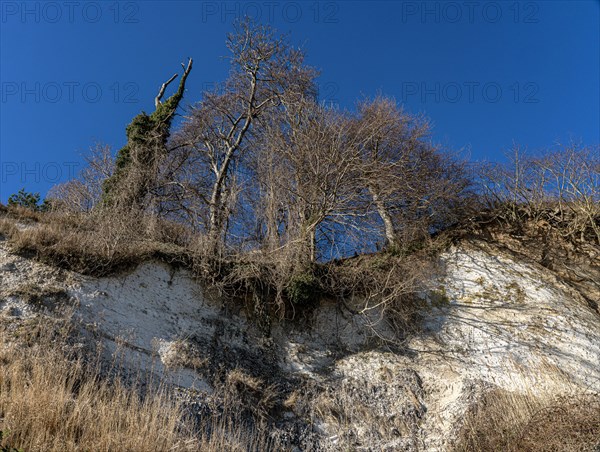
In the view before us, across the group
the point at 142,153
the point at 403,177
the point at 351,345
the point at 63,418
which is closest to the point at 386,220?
the point at 403,177

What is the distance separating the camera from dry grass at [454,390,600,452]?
6.86 meters

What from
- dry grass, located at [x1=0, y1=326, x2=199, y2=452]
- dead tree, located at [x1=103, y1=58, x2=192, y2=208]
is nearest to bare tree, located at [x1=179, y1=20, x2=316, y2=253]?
dead tree, located at [x1=103, y1=58, x2=192, y2=208]

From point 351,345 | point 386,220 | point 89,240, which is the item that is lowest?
point 351,345

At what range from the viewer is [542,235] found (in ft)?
42.9

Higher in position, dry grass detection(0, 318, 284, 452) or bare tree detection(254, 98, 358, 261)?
bare tree detection(254, 98, 358, 261)

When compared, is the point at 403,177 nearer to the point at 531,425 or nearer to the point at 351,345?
the point at 351,345

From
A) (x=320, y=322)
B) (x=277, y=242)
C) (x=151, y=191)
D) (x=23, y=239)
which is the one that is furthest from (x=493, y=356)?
(x=151, y=191)

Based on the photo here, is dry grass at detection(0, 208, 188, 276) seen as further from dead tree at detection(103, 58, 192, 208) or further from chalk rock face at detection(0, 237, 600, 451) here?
dead tree at detection(103, 58, 192, 208)

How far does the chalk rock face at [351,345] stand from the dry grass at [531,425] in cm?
36

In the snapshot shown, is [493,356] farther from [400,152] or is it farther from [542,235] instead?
[400,152]

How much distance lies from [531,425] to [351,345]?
397cm

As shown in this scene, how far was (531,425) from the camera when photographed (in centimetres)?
732

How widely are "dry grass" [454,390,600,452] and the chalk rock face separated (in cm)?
36

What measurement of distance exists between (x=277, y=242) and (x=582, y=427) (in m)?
6.90
